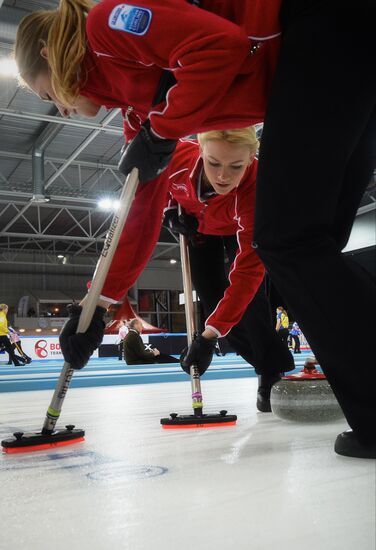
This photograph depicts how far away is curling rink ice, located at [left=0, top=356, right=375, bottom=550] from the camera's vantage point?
63cm

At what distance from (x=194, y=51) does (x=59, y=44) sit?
34cm

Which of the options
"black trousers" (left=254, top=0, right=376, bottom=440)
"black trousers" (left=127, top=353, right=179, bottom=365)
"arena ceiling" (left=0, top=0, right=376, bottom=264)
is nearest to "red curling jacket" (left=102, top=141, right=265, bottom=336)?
"black trousers" (left=254, top=0, right=376, bottom=440)

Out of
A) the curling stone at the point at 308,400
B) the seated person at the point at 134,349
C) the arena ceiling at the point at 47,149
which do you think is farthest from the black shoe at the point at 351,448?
the seated person at the point at 134,349

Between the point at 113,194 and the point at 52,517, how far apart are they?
13738mm

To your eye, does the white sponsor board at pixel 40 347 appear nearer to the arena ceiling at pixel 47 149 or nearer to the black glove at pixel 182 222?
the arena ceiling at pixel 47 149

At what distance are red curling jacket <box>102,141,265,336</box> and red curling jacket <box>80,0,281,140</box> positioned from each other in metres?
0.51

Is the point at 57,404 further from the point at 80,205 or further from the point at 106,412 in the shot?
the point at 80,205

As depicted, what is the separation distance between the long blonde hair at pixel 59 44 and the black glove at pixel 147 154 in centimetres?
18

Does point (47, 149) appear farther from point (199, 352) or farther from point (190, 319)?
point (199, 352)

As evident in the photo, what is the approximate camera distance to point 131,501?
0.81 metres

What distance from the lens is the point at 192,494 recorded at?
2.76ft

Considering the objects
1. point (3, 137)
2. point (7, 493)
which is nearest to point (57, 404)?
point (7, 493)

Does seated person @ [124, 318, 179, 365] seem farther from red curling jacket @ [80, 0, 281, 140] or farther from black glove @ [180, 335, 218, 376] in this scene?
red curling jacket @ [80, 0, 281, 140]

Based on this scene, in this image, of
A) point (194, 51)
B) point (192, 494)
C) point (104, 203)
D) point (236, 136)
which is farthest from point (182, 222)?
point (104, 203)
